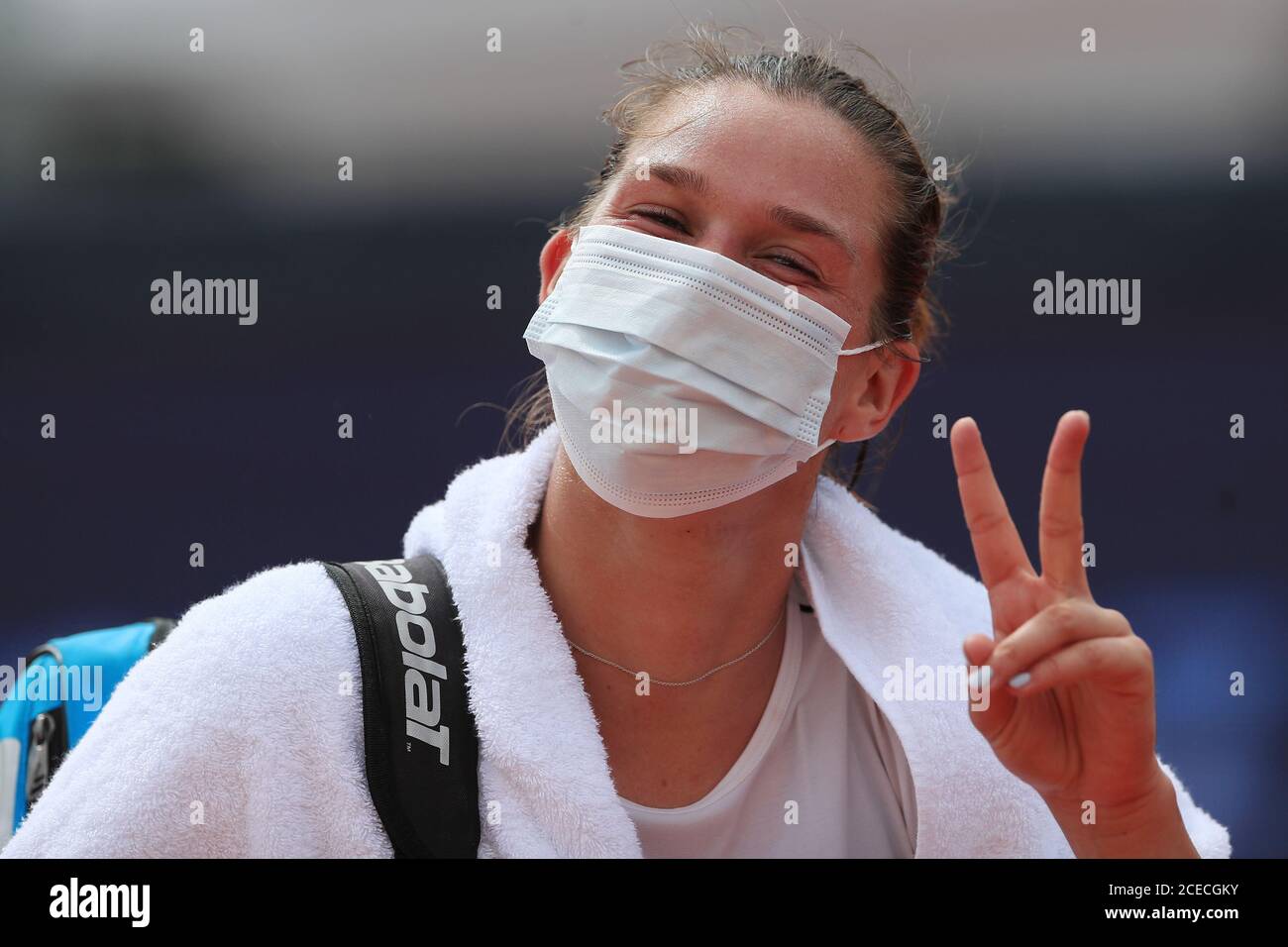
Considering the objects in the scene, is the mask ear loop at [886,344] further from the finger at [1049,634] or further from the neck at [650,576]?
the finger at [1049,634]

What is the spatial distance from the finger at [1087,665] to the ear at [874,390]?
68 centimetres

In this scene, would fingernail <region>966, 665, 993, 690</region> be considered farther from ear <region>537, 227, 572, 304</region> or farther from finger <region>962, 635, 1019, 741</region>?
ear <region>537, 227, 572, 304</region>

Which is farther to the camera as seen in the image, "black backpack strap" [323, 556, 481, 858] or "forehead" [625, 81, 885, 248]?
"forehead" [625, 81, 885, 248]

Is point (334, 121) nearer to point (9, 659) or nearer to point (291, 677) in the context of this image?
point (9, 659)

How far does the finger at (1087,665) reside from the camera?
1.47 meters

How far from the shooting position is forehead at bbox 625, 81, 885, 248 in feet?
6.02

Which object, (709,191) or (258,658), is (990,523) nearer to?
A: (709,191)

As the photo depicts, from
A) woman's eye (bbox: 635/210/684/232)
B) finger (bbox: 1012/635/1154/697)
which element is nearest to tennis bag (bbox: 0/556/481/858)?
woman's eye (bbox: 635/210/684/232)

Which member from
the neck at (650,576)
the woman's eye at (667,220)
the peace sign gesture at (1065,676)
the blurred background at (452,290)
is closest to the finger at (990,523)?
the peace sign gesture at (1065,676)

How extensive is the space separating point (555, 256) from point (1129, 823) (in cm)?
133

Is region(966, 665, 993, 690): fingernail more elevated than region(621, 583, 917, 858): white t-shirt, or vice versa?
region(966, 665, 993, 690): fingernail

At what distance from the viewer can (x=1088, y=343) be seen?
11.5 feet

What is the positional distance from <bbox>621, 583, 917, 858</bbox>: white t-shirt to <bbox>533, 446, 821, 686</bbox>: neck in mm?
141

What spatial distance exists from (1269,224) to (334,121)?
2.82 metres
